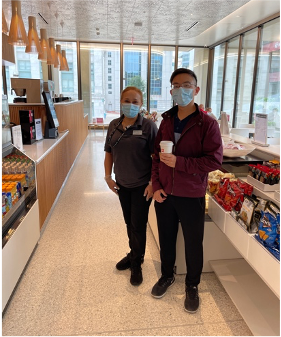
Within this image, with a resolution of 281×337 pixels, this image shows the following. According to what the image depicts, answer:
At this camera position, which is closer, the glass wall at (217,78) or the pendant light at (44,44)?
the pendant light at (44,44)

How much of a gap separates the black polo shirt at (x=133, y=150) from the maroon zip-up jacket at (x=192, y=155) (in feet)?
0.60

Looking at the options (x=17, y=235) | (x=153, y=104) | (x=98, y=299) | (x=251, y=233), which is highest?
(x=153, y=104)

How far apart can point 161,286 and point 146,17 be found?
7179 mm

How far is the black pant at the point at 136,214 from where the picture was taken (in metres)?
2.20

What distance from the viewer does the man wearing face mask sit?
1.79 m

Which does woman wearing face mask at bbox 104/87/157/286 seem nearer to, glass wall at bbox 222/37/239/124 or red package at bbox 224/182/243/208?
red package at bbox 224/182/243/208

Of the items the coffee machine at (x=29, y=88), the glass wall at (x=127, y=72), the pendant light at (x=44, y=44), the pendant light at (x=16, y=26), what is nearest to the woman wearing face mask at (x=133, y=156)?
the coffee machine at (x=29, y=88)

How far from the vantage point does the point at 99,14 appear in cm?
722

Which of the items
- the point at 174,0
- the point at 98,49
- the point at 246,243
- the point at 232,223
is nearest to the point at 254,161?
the point at 232,223

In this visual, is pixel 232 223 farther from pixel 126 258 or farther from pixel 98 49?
pixel 98 49

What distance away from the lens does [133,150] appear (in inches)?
82.2

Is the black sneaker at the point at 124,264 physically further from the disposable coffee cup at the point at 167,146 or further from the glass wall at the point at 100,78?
the glass wall at the point at 100,78

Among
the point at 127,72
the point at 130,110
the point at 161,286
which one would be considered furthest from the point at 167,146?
the point at 127,72

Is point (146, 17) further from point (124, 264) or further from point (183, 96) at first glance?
point (124, 264)
